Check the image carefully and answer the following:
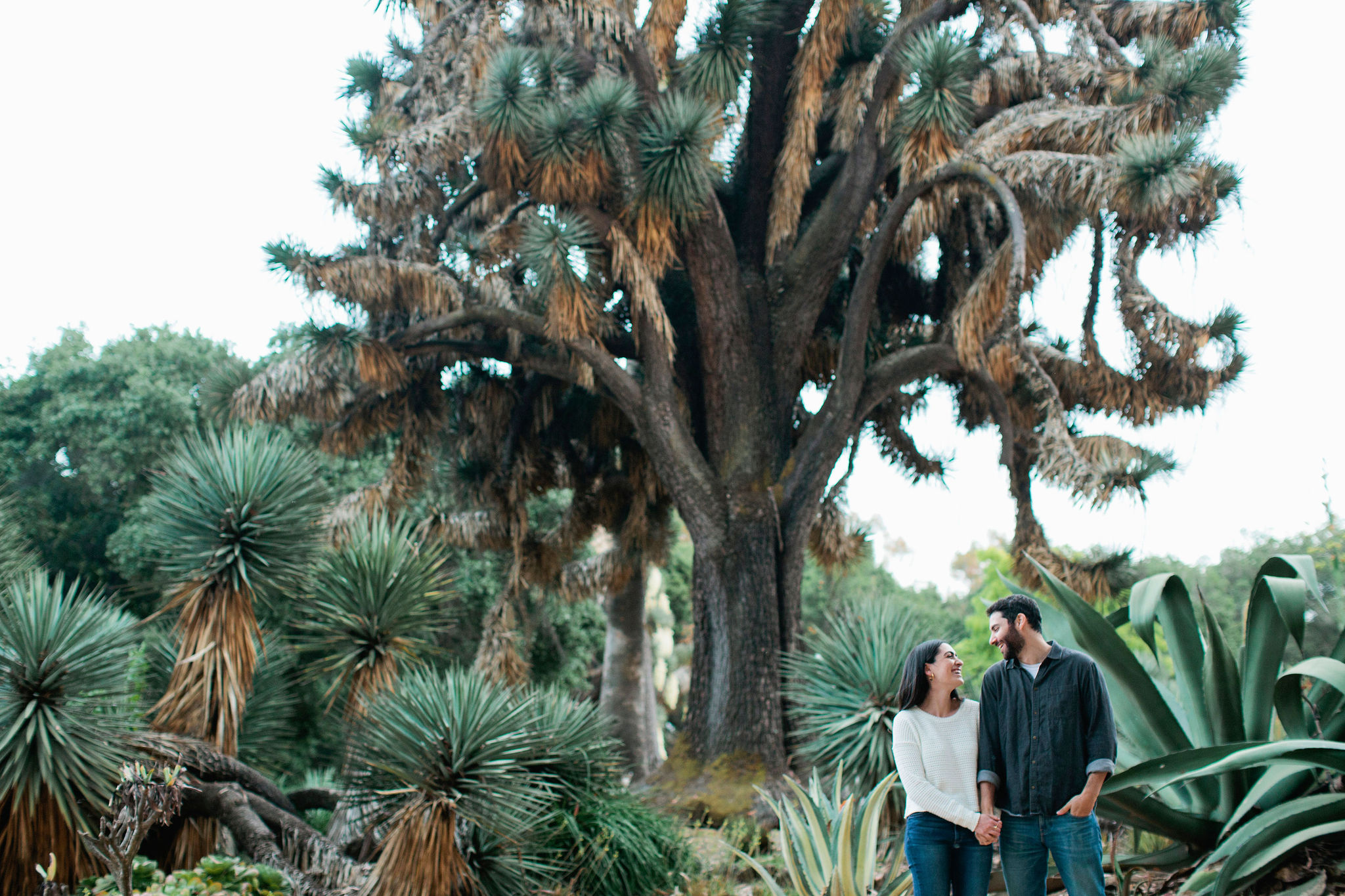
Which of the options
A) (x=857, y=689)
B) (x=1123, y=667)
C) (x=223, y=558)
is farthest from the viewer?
(x=223, y=558)

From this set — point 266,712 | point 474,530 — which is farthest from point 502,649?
point 266,712

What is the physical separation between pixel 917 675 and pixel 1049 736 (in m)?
0.50

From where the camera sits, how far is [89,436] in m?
19.5

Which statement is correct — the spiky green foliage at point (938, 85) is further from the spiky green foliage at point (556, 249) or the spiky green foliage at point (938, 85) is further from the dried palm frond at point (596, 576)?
the dried palm frond at point (596, 576)

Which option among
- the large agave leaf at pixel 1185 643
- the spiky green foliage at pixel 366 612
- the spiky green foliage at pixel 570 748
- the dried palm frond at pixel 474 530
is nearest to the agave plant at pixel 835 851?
the large agave leaf at pixel 1185 643

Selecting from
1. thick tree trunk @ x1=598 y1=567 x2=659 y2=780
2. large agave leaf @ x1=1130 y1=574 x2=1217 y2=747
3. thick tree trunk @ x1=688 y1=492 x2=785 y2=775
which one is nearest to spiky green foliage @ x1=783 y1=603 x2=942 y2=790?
thick tree trunk @ x1=688 y1=492 x2=785 y2=775

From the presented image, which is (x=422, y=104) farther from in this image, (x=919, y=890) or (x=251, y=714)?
(x=919, y=890)

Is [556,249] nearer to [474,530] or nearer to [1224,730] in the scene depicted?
[474,530]

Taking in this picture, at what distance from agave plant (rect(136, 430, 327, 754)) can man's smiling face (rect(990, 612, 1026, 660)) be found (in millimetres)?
6008

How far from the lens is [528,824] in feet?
18.9

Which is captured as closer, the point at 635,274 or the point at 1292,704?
the point at 1292,704

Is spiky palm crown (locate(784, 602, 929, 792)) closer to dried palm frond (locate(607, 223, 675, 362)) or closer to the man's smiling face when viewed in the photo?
the man's smiling face

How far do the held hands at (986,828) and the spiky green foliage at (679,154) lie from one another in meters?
7.29

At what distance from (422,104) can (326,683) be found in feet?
40.4
